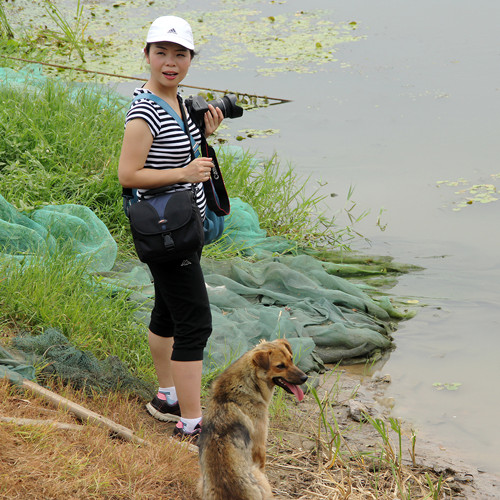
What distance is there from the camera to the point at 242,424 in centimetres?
309

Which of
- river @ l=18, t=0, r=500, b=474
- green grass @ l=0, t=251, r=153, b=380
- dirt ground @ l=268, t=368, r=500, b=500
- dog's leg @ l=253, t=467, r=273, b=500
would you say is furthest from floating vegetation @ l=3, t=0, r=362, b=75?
dog's leg @ l=253, t=467, r=273, b=500

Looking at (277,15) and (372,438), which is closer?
(372,438)

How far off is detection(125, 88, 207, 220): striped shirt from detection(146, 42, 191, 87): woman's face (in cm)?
9

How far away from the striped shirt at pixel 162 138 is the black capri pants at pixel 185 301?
36 centimetres

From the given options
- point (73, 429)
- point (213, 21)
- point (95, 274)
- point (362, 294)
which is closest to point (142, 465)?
point (73, 429)

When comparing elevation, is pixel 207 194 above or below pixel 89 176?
above

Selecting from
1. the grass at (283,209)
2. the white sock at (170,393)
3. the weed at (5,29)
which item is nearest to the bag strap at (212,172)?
the white sock at (170,393)

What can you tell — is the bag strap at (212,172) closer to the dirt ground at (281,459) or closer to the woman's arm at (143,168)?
the woman's arm at (143,168)

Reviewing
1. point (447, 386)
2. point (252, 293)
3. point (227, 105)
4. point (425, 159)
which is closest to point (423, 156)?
point (425, 159)

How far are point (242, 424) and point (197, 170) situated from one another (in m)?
1.12

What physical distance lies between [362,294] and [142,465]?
10.3 feet

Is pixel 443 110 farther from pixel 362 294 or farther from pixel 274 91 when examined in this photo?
pixel 362 294

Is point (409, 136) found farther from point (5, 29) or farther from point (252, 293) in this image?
point (5, 29)

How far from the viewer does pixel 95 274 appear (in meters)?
4.93
